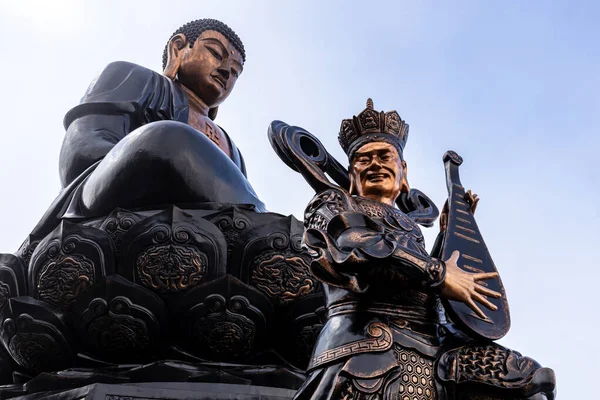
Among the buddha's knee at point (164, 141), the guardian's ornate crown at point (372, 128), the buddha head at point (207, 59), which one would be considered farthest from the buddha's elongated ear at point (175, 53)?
the guardian's ornate crown at point (372, 128)

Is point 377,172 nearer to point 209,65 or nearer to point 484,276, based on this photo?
point 484,276

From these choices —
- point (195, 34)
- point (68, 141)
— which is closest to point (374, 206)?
point (68, 141)

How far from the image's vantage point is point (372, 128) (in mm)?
3619

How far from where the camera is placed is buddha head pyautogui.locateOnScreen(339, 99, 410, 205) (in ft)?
11.7

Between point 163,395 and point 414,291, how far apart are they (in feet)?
3.84

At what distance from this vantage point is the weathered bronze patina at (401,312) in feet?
9.30

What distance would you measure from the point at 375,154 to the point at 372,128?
4.6 inches

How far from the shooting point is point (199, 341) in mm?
3750

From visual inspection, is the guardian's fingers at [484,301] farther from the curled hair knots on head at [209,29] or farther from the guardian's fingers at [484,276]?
the curled hair knots on head at [209,29]

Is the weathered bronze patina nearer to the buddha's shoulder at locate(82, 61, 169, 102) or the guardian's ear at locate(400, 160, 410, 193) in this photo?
the guardian's ear at locate(400, 160, 410, 193)

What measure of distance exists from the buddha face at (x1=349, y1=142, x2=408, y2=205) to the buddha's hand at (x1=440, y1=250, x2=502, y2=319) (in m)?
0.57

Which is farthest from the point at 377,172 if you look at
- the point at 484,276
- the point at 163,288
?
the point at 163,288

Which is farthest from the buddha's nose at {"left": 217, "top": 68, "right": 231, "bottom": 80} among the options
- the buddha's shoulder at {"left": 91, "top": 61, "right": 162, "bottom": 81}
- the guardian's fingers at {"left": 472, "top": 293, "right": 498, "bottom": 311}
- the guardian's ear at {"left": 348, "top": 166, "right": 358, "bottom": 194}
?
the guardian's fingers at {"left": 472, "top": 293, "right": 498, "bottom": 311}

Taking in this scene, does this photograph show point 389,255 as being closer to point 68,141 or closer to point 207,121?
point 68,141
